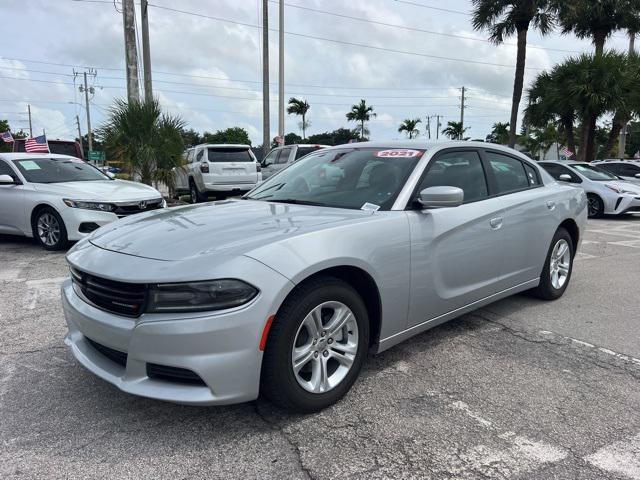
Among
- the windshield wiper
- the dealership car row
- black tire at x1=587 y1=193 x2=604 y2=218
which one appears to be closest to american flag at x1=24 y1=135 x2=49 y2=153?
the dealership car row

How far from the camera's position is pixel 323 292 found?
9.12ft

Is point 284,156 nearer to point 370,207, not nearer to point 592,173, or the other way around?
→ point 592,173

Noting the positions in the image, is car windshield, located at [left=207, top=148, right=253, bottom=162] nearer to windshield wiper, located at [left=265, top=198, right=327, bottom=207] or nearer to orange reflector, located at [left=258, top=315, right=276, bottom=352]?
windshield wiper, located at [left=265, top=198, right=327, bottom=207]

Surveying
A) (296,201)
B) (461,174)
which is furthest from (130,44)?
(461,174)

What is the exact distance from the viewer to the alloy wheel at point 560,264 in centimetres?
505

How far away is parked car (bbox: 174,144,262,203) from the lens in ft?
45.3

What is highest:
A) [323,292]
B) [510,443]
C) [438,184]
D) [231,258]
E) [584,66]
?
[584,66]

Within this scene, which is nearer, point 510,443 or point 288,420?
point 510,443

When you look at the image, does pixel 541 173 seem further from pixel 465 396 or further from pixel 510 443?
pixel 510 443

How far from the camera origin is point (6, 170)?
26.8 ft

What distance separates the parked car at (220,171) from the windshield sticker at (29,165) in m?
5.06

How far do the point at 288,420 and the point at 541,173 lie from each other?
3596mm

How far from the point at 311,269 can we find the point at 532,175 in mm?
3107

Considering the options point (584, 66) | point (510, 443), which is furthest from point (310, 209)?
point (584, 66)
